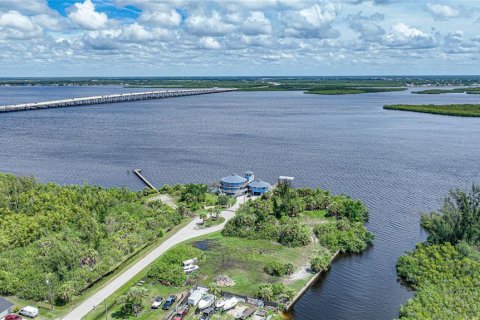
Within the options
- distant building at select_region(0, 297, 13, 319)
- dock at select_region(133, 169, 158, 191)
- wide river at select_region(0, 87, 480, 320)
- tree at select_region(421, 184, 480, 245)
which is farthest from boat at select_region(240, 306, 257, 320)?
dock at select_region(133, 169, 158, 191)

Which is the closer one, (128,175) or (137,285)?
(137,285)

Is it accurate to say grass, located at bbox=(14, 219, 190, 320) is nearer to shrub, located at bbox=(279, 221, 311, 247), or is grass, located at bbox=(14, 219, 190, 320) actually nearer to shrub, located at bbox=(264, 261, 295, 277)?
shrub, located at bbox=(264, 261, 295, 277)

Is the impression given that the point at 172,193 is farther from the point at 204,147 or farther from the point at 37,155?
the point at 37,155

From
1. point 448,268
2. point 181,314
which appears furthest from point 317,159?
point 181,314

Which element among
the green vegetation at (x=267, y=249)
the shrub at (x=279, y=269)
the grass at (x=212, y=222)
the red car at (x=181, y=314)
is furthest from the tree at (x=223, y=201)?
the red car at (x=181, y=314)

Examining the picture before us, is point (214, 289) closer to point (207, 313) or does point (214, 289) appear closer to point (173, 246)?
point (207, 313)

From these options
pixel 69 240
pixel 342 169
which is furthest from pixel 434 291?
pixel 342 169
